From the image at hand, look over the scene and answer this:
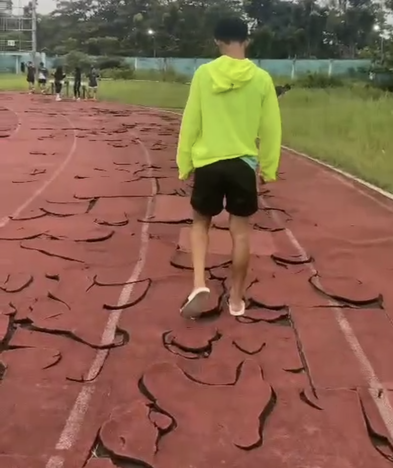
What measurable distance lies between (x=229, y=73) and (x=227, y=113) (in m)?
0.21

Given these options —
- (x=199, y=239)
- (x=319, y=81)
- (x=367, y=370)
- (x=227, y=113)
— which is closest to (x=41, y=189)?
(x=199, y=239)

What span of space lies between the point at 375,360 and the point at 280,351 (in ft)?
1.53

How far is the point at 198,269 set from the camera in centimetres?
390

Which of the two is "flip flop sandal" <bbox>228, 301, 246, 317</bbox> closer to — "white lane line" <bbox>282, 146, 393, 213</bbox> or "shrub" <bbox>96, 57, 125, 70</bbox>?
"white lane line" <bbox>282, 146, 393, 213</bbox>

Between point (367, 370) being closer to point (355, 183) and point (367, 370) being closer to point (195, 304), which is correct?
point (195, 304)

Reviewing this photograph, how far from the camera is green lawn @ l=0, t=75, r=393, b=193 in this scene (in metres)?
9.97

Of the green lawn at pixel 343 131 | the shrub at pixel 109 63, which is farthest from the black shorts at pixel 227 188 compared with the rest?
the shrub at pixel 109 63

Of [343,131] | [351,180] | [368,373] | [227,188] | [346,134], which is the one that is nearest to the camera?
[368,373]

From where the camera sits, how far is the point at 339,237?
593 centimetres

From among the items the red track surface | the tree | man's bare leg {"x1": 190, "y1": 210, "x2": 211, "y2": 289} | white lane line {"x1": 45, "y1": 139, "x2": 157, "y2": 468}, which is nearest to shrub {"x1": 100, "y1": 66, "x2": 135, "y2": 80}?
the tree

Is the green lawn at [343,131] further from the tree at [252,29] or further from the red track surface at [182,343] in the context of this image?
the tree at [252,29]

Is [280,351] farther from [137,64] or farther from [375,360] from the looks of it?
[137,64]

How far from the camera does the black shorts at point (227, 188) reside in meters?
3.74

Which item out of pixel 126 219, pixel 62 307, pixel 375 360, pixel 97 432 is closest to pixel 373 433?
pixel 375 360
